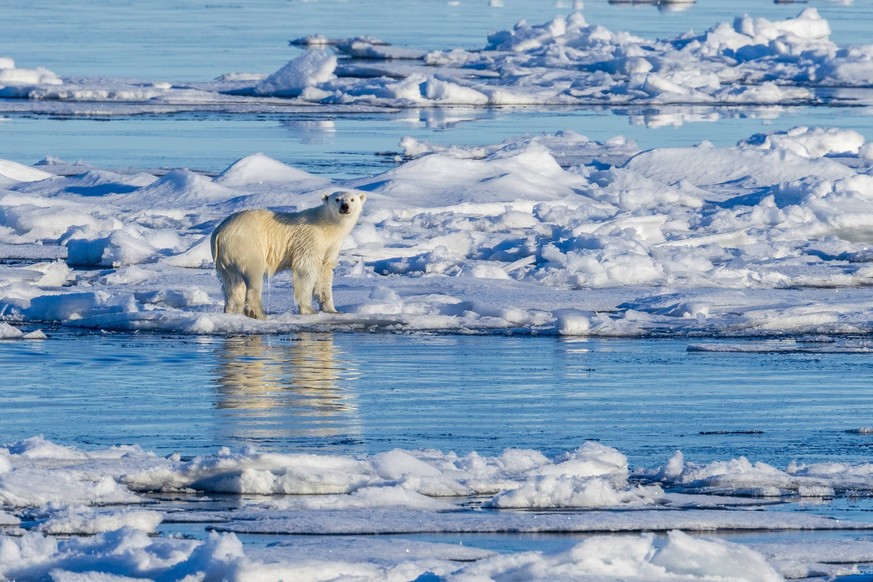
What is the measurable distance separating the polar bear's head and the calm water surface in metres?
1.00

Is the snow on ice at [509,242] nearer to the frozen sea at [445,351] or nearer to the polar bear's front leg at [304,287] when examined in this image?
the frozen sea at [445,351]

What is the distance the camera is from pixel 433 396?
27.8ft

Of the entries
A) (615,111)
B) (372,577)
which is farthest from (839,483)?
(615,111)

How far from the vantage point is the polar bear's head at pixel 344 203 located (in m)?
11.1

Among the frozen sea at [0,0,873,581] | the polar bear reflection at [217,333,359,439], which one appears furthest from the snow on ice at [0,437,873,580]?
the polar bear reflection at [217,333,359,439]

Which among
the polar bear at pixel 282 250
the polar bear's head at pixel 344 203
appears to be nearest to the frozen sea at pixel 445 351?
the polar bear at pixel 282 250

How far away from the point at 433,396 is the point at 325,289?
9.34 feet

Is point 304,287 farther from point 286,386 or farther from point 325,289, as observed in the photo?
point 286,386

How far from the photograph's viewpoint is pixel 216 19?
46344 mm

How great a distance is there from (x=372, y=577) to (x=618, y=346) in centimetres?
586

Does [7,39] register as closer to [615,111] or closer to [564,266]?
[615,111]

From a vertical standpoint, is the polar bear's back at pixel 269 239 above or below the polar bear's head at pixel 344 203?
below

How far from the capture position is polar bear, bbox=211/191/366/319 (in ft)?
36.0

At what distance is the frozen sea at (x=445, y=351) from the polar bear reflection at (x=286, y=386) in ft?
0.10
